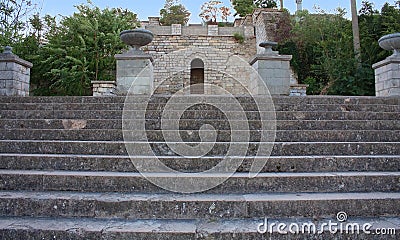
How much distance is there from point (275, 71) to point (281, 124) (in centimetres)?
289

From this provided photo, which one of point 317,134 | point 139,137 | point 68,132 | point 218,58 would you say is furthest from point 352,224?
point 218,58

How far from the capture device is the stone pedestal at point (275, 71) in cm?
630

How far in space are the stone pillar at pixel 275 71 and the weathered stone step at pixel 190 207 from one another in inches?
170

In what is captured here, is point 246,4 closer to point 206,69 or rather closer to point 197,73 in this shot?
point 197,73

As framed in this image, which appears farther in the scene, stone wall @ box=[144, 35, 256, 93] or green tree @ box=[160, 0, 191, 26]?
green tree @ box=[160, 0, 191, 26]

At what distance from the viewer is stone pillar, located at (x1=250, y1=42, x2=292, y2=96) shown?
6.30 m

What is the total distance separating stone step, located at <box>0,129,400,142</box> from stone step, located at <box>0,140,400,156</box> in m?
0.27

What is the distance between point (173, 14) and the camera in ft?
69.2

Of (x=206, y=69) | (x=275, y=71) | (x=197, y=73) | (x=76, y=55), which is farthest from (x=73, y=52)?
(x=275, y=71)

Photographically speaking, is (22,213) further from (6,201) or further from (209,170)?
(209,170)

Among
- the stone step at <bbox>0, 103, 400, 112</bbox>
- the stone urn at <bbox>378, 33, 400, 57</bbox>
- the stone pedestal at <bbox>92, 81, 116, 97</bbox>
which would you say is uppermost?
the stone urn at <bbox>378, 33, 400, 57</bbox>

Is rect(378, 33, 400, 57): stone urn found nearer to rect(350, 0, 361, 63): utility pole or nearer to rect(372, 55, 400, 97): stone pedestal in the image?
rect(372, 55, 400, 97): stone pedestal

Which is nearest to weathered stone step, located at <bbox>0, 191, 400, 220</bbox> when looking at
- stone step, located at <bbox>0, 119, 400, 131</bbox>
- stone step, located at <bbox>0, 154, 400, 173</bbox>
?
stone step, located at <bbox>0, 154, 400, 173</bbox>

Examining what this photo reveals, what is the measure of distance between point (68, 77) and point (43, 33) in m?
2.98
